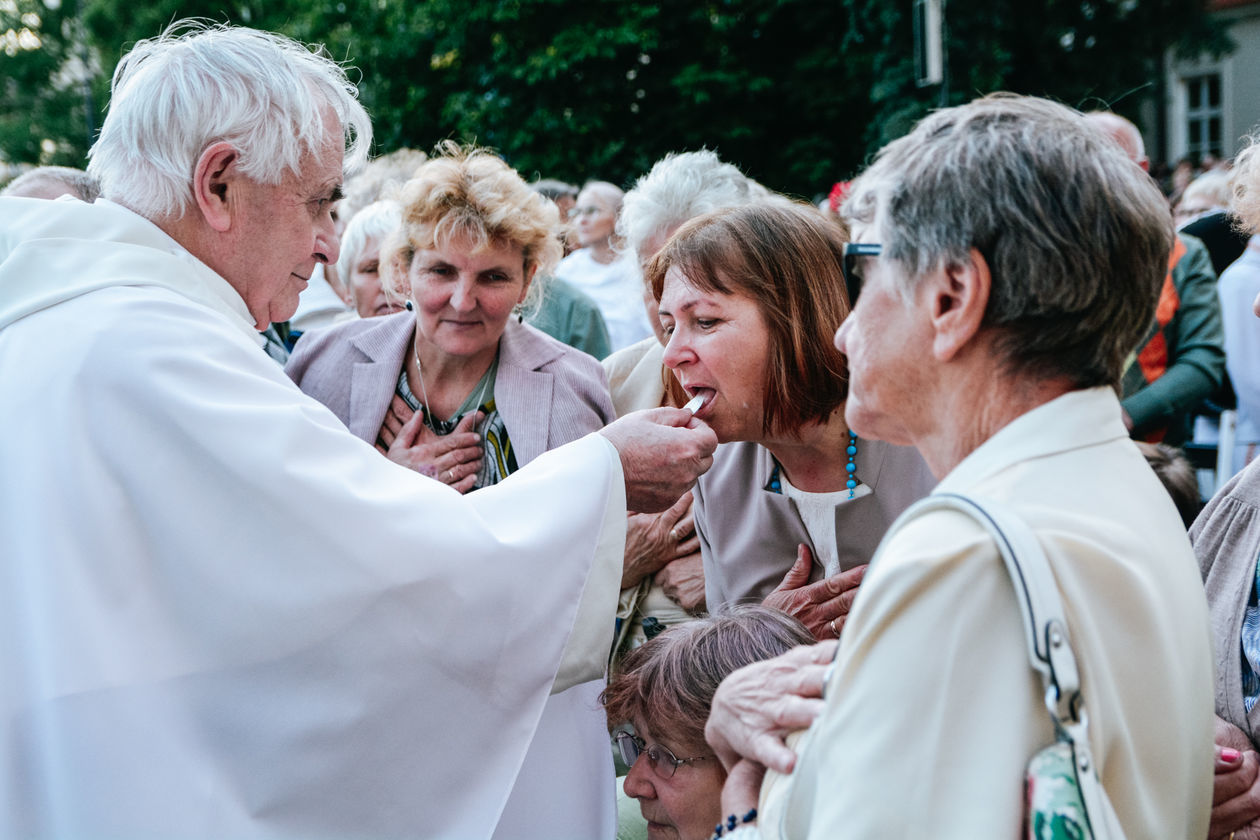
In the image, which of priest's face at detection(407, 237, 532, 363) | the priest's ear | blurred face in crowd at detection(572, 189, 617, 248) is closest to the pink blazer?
priest's face at detection(407, 237, 532, 363)

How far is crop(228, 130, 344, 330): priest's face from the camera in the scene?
2637 mm

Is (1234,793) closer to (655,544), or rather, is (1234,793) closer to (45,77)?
(655,544)

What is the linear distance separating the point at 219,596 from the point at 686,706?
969mm

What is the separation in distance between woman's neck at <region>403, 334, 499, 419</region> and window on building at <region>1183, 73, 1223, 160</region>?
23.7 m

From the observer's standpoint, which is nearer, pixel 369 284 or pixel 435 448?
pixel 435 448

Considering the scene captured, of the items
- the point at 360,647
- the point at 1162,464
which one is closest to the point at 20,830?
the point at 360,647

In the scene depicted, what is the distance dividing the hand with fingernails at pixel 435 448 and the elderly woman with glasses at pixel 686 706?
1.26 metres

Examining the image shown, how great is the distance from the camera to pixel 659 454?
2.69 meters

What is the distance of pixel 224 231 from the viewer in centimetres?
262

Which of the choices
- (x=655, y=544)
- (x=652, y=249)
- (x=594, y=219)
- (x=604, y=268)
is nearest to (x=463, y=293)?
(x=652, y=249)

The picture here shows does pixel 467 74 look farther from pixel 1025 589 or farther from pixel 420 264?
pixel 1025 589

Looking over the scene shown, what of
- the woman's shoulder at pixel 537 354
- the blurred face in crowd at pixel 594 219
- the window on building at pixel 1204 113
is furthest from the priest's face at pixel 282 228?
the window on building at pixel 1204 113

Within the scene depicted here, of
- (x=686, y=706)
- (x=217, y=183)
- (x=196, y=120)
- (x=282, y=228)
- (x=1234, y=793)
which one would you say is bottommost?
(x=1234, y=793)

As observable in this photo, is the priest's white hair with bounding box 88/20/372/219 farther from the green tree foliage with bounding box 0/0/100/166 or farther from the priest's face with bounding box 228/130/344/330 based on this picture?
the green tree foliage with bounding box 0/0/100/166
